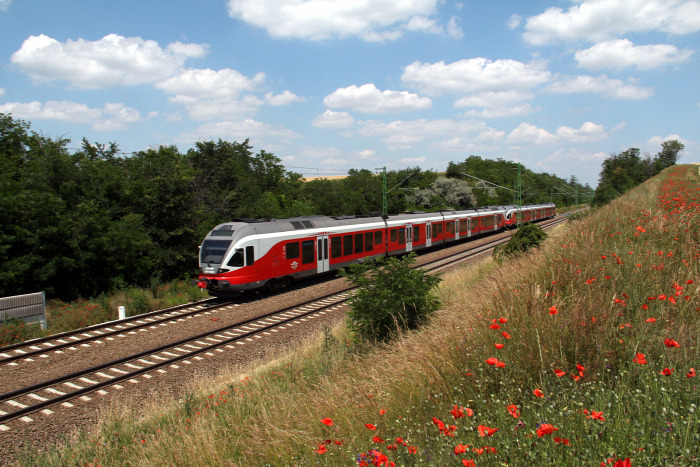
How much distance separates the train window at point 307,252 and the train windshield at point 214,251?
A: 342cm

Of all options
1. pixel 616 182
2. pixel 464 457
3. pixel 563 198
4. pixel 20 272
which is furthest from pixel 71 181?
pixel 563 198

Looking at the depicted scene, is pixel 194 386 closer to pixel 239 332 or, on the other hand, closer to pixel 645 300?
pixel 239 332

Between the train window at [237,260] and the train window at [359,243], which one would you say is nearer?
the train window at [237,260]

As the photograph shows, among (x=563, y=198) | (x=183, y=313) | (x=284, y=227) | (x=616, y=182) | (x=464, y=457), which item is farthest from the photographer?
(x=563, y=198)

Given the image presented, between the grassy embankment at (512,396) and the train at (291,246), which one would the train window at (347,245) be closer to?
the train at (291,246)

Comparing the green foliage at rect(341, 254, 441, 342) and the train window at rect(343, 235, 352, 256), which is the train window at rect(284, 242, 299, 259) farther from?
the green foliage at rect(341, 254, 441, 342)

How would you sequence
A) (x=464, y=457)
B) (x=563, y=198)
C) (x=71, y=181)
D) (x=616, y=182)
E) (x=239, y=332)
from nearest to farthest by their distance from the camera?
(x=464, y=457)
(x=239, y=332)
(x=71, y=181)
(x=616, y=182)
(x=563, y=198)

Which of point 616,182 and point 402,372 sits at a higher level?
point 616,182

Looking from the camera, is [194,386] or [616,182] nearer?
[194,386]

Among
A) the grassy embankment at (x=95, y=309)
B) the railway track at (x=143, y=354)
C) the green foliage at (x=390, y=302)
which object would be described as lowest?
the railway track at (x=143, y=354)

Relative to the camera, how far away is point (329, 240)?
1925 centimetres

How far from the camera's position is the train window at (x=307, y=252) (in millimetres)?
17891

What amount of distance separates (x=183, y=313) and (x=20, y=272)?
18.8 ft

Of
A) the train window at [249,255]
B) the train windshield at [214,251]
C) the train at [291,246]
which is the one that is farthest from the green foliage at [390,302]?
the train windshield at [214,251]
